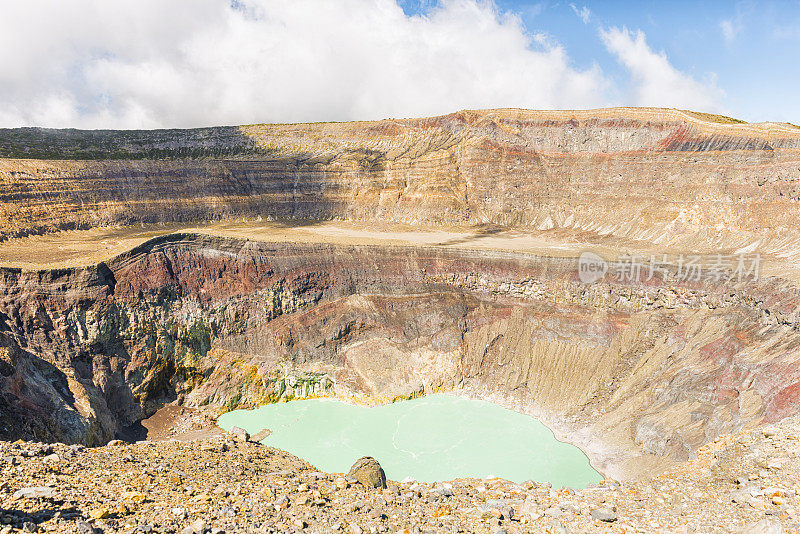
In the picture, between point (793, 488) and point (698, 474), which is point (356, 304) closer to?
point (698, 474)

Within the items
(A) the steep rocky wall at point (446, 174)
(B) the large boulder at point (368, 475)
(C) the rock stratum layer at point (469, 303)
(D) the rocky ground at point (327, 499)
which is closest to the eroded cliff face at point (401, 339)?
(C) the rock stratum layer at point (469, 303)

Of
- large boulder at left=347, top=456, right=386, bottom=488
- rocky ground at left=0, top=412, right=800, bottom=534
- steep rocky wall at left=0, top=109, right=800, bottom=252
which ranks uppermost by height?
steep rocky wall at left=0, top=109, right=800, bottom=252

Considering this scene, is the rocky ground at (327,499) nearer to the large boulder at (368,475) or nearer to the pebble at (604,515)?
the pebble at (604,515)

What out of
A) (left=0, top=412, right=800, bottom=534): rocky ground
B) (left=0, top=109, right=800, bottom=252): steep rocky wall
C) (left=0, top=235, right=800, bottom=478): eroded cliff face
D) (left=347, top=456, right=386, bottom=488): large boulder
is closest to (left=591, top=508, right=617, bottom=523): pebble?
(left=0, top=412, right=800, bottom=534): rocky ground

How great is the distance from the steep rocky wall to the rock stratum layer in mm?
267

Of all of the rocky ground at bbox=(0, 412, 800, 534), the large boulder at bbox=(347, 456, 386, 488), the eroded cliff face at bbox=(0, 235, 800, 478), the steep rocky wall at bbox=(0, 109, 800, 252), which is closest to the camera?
the rocky ground at bbox=(0, 412, 800, 534)

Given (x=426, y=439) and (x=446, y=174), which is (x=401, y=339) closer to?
(x=426, y=439)

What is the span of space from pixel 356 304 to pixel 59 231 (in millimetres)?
29168

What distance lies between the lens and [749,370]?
83.9 feet

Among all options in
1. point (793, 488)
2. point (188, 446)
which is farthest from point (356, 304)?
point (793, 488)

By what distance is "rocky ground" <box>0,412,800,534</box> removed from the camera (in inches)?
423

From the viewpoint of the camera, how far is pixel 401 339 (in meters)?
35.8

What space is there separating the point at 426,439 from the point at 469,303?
11948 millimetres

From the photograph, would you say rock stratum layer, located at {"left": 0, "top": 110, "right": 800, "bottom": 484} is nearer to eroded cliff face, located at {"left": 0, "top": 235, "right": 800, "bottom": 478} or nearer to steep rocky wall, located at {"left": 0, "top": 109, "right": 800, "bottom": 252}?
eroded cliff face, located at {"left": 0, "top": 235, "right": 800, "bottom": 478}
